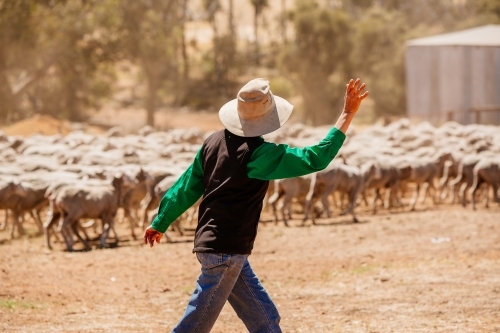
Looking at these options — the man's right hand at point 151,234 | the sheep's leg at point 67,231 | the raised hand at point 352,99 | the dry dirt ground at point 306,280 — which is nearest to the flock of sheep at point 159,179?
the sheep's leg at point 67,231

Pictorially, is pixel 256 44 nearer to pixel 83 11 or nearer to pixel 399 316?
pixel 83 11

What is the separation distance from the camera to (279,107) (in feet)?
20.2

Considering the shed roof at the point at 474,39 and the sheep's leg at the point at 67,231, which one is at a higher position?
the shed roof at the point at 474,39

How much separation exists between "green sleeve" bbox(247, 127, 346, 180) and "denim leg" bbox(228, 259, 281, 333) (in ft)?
2.59

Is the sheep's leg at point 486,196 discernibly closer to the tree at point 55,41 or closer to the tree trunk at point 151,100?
the tree at point 55,41

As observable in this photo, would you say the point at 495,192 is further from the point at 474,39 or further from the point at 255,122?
the point at 474,39

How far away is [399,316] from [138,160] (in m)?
11.1

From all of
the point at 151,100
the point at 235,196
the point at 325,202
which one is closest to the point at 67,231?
the point at 325,202

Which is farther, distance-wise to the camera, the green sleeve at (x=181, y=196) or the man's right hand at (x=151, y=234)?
the man's right hand at (x=151, y=234)

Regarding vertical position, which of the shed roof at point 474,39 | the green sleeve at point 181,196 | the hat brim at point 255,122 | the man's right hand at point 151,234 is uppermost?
the hat brim at point 255,122

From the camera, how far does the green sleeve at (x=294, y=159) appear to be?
5.71 metres

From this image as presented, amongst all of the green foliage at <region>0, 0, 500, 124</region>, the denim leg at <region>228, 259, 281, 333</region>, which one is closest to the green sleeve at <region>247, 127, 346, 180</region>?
the denim leg at <region>228, 259, 281, 333</region>

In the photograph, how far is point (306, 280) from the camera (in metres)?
11.3

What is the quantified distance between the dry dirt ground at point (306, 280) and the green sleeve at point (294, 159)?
3189mm
